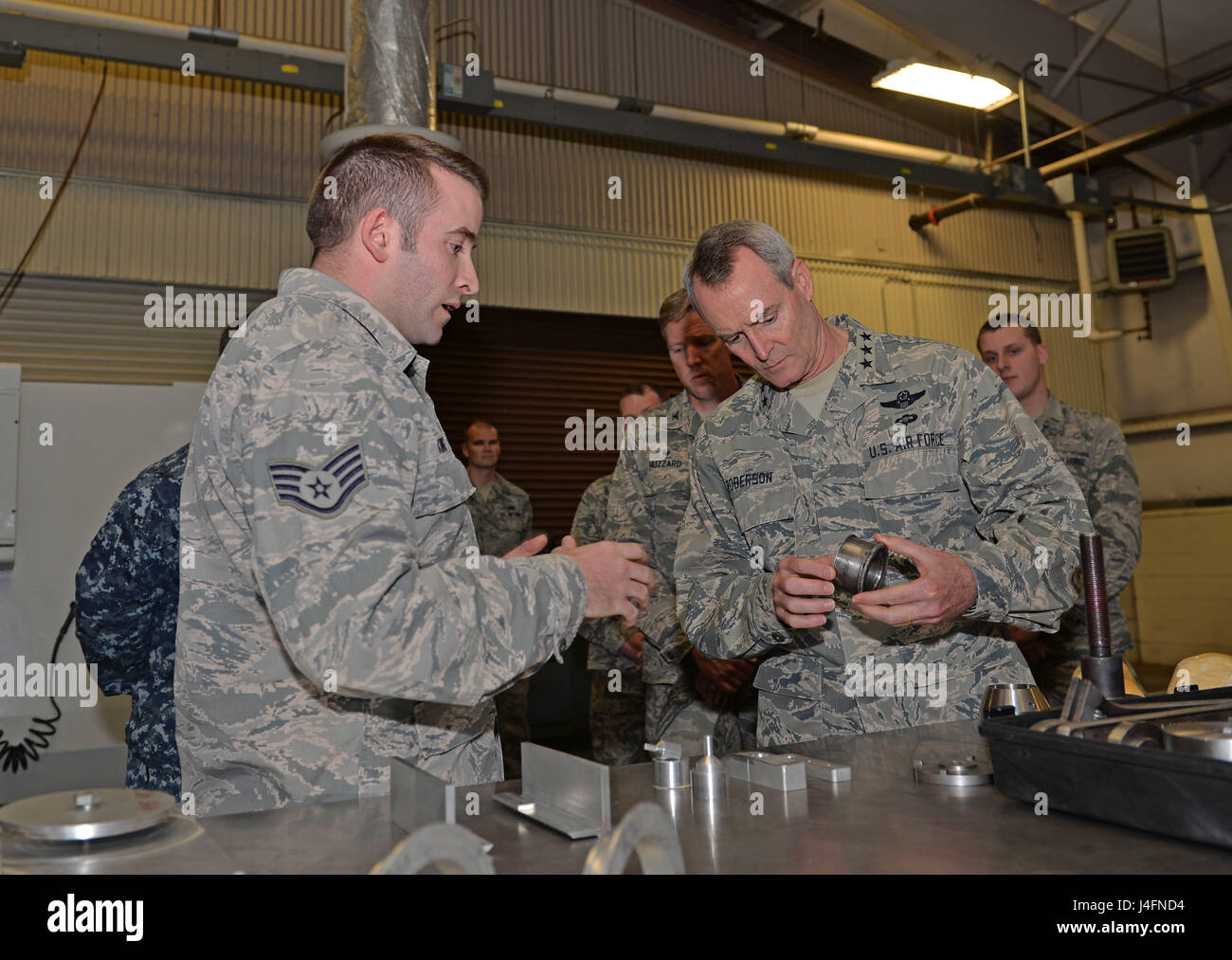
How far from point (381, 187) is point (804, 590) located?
0.88 m

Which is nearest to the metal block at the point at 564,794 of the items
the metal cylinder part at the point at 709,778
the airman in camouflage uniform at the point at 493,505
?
the metal cylinder part at the point at 709,778

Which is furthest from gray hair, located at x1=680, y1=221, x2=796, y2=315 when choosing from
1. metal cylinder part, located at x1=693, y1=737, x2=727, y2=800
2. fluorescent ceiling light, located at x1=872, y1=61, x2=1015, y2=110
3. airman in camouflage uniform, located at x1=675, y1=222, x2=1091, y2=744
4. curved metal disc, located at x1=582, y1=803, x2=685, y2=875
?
fluorescent ceiling light, located at x1=872, y1=61, x2=1015, y2=110

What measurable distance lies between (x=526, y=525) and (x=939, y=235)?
4.46 m

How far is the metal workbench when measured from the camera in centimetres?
82

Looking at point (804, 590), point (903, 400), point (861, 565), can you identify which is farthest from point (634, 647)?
point (861, 565)

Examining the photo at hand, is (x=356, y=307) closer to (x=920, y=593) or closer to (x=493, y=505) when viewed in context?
(x=920, y=593)

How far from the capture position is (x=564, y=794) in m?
1.04

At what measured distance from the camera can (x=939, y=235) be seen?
790 cm

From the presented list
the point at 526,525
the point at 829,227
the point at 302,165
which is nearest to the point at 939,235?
the point at 829,227

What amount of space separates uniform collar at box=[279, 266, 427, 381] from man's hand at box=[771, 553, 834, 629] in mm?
676

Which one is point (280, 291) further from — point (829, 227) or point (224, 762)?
point (829, 227)

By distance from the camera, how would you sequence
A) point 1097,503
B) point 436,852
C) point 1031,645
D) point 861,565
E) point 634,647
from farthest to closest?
1. point 634,647
2. point 1097,503
3. point 1031,645
4. point 861,565
5. point 436,852

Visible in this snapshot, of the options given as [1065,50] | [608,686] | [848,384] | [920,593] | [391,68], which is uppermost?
[1065,50]

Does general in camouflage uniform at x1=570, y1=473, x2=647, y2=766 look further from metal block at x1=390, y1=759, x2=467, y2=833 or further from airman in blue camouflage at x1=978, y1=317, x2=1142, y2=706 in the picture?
metal block at x1=390, y1=759, x2=467, y2=833
